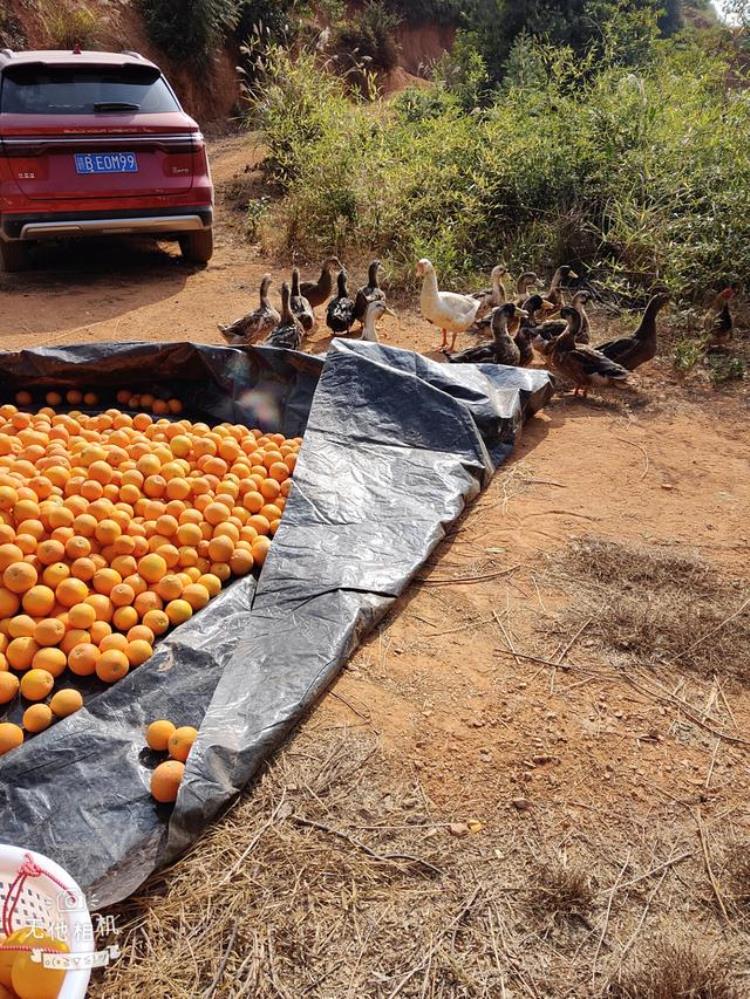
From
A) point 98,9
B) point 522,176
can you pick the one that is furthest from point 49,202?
point 98,9

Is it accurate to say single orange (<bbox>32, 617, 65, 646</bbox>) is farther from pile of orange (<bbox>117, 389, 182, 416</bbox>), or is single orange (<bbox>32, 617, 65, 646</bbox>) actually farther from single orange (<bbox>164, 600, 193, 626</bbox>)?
pile of orange (<bbox>117, 389, 182, 416</bbox>)

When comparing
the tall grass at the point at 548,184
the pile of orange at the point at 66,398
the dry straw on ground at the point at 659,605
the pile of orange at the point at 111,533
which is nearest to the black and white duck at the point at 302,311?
the tall grass at the point at 548,184

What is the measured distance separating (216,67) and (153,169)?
43.8ft

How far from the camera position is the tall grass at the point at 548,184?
7.63 metres

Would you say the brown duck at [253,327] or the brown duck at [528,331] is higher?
the brown duck at [528,331]

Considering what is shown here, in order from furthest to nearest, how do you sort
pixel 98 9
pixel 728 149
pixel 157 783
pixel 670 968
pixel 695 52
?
pixel 98 9 < pixel 695 52 < pixel 728 149 < pixel 157 783 < pixel 670 968

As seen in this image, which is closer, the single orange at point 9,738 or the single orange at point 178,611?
the single orange at point 9,738

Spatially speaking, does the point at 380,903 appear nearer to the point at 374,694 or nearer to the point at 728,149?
the point at 374,694

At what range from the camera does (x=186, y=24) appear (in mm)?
17062

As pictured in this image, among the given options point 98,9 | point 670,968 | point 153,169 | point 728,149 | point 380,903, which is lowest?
point 380,903

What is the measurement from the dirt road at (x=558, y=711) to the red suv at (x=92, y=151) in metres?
5.24

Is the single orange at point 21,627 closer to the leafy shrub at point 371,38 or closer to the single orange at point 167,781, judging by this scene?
the single orange at point 167,781

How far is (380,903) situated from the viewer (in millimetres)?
2174

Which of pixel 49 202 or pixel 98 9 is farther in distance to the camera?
pixel 98 9
